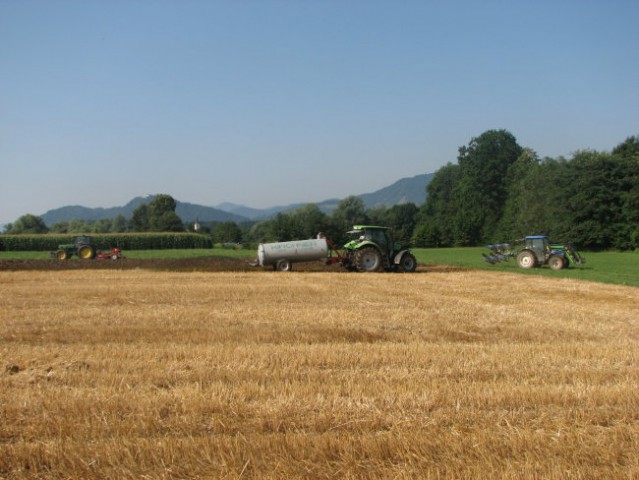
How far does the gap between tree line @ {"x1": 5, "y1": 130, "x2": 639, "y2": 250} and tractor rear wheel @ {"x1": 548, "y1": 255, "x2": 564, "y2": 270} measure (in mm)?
20868

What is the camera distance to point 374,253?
25.6m

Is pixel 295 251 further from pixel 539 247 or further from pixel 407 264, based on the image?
pixel 539 247

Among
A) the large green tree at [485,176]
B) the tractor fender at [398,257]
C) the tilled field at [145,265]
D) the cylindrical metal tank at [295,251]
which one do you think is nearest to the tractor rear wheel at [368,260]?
the tractor fender at [398,257]

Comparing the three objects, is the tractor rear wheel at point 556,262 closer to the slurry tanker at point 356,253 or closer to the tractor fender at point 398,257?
the slurry tanker at point 356,253

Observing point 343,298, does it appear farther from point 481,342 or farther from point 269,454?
point 269,454

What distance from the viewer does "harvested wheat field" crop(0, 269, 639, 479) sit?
4062mm

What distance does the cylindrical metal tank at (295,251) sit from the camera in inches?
1041

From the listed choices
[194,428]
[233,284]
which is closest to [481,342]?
[194,428]

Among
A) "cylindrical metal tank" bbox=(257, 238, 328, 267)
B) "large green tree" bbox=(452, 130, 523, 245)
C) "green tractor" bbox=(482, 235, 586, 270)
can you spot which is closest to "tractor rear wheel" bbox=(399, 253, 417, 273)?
"cylindrical metal tank" bbox=(257, 238, 328, 267)

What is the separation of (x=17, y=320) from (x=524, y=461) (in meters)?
10.2

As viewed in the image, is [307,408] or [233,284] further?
[233,284]

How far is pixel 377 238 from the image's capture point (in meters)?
26.0

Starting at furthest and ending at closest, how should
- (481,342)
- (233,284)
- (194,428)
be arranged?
(233,284) < (481,342) < (194,428)

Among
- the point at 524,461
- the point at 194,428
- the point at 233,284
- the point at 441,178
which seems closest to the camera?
the point at 524,461
